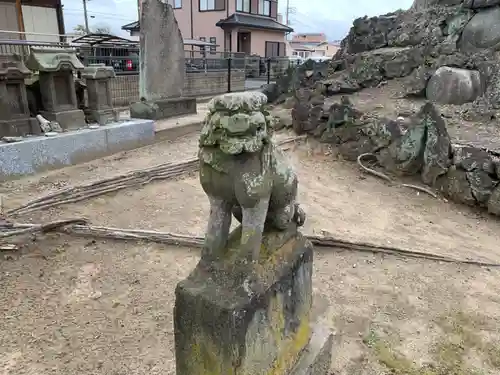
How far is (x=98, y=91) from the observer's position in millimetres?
6762

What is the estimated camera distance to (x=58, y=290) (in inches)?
129

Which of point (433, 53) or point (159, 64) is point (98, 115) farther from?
point (433, 53)

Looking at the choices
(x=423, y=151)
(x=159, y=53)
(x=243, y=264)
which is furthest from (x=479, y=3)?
(x=243, y=264)

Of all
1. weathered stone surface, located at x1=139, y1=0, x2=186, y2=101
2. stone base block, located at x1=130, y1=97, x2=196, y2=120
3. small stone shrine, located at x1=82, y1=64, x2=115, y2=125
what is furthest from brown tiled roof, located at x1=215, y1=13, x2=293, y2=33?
small stone shrine, located at x1=82, y1=64, x2=115, y2=125

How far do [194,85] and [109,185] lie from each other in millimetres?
8220

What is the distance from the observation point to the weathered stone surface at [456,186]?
5328 millimetres

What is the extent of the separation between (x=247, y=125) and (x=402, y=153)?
492 cm

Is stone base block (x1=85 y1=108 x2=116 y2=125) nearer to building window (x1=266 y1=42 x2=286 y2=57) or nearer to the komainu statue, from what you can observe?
the komainu statue

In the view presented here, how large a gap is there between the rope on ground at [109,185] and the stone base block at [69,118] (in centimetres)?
170

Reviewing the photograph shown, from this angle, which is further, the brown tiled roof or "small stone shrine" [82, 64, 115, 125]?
the brown tiled roof

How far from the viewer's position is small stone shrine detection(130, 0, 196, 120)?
792 cm

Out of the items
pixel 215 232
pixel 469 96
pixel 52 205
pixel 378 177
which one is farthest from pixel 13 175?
pixel 469 96

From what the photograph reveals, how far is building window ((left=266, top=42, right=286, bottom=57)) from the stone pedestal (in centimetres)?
2529

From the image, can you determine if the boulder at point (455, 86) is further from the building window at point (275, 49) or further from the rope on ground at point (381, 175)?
the building window at point (275, 49)
